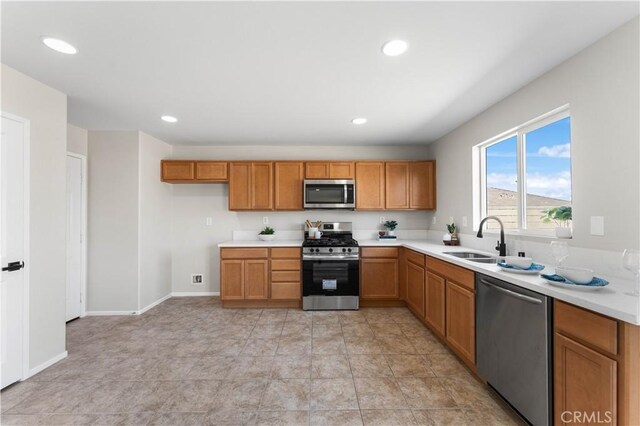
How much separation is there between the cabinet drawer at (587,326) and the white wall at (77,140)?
4.90 metres

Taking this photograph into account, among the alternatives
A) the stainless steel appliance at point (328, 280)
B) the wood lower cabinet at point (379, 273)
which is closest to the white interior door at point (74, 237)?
the stainless steel appliance at point (328, 280)

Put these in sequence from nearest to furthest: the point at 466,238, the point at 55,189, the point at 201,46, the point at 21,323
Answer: the point at 201,46 → the point at 21,323 → the point at 55,189 → the point at 466,238

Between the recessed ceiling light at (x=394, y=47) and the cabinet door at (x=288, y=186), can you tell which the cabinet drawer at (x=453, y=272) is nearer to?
the recessed ceiling light at (x=394, y=47)

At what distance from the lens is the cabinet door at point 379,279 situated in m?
3.77

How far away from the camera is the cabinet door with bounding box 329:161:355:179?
4.13 metres

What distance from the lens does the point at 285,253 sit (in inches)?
150

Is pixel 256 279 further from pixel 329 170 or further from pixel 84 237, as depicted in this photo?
pixel 84 237

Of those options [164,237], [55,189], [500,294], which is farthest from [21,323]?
[500,294]

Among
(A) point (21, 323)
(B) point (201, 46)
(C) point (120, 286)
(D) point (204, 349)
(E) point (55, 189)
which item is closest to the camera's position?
(B) point (201, 46)

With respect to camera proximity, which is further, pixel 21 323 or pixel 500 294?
pixel 21 323

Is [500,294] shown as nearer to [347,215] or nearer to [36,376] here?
[347,215]

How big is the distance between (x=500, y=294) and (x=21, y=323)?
3570 millimetres

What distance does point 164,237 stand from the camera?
13.6 ft

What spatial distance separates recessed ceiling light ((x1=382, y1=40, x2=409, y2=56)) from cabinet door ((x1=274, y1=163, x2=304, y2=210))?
2.45 meters
